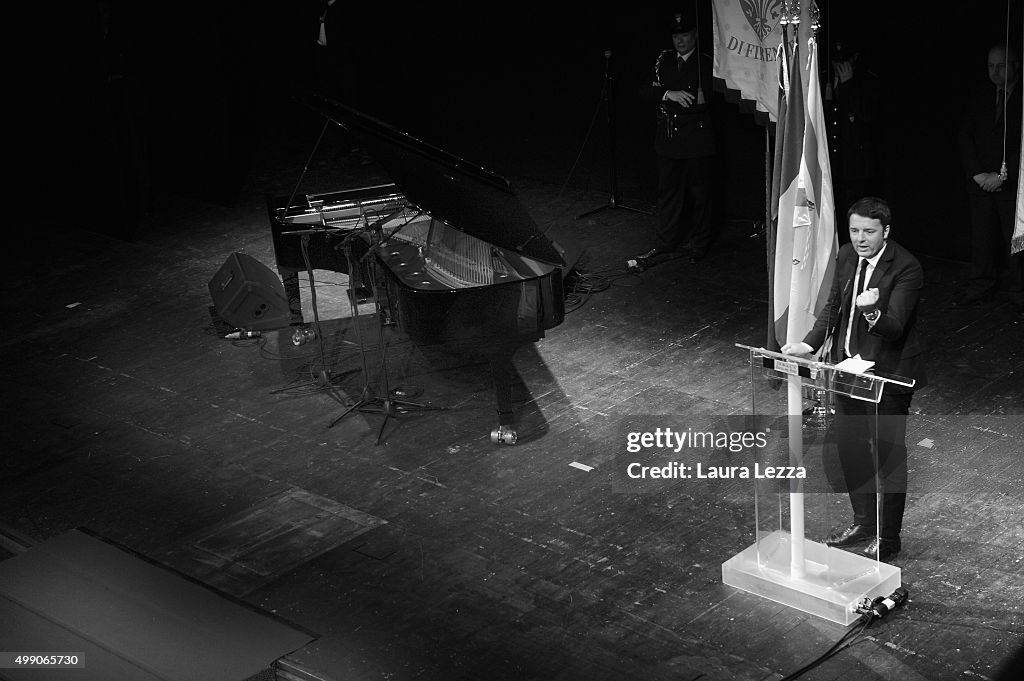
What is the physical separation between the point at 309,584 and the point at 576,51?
594cm

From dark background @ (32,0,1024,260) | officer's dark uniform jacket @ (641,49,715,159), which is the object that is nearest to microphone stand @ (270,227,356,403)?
officer's dark uniform jacket @ (641,49,715,159)

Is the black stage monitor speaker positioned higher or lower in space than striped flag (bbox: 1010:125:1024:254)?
lower

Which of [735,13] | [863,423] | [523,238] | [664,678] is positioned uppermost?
[735,13]

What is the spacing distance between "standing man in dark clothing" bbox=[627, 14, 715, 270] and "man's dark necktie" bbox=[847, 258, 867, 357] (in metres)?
3.89

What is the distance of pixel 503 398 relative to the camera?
6828 mm

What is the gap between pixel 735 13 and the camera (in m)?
8.89

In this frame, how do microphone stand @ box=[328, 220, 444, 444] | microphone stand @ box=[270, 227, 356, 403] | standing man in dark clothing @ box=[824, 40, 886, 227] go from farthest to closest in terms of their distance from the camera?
1. standing man in dark clothing @ box=[824, 40, 886, 227]
2. microphone stand @ box=[270, 227, 356, 403]
3. microphone stand @ box=[328, 220, 444, 444]

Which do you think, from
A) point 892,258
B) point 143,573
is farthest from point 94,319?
point 892,258

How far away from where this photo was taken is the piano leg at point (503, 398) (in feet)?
22.1

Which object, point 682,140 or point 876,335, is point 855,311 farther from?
point 682,140

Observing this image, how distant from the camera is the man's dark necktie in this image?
201 inches

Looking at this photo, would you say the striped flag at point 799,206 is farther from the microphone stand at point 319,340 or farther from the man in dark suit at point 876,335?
the microphone stand at point 319,340

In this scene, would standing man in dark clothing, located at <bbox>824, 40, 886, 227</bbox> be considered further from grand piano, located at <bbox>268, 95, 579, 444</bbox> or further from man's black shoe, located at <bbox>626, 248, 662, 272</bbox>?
grand piano, located at <bbox>268, 95, 579, 444</bbox>

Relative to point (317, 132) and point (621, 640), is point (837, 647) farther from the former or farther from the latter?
point (317, 132)
